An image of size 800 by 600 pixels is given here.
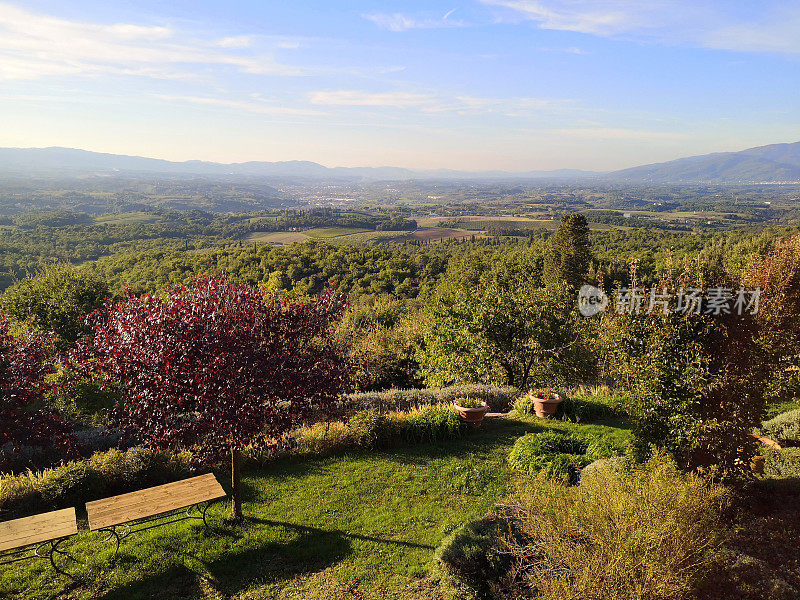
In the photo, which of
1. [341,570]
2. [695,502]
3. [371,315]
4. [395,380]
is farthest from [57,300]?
[695,502]

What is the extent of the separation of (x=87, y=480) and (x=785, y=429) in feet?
47.9

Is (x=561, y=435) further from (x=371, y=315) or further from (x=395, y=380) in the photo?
(x=371, y=315)

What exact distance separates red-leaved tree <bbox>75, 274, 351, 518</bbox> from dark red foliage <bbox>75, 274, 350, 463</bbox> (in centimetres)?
1

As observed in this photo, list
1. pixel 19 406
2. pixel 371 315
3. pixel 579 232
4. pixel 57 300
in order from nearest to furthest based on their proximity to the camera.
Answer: pixel 19 406 → pixel 57 300 → pixel 371 315 → pixel 579 232

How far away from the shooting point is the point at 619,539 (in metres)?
4.16

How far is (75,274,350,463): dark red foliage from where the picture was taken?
591 cm

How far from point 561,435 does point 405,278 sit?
1991 inches

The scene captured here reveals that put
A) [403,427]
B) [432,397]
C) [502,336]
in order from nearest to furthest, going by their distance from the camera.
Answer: [403,427]
[432,397]
[502,336]

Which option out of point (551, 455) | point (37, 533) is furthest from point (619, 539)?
point (37, 533)

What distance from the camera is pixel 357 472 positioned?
895 cm

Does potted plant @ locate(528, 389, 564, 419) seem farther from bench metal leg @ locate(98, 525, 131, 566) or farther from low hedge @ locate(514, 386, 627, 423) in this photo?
bench metal leg @ locate(98, 525, 131, 566)

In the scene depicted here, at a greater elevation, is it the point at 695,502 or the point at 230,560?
the point at 695,502

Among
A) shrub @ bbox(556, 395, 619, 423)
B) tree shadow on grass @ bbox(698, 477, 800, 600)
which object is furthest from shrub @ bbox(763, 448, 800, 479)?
shrub @ bbox(556, 395, 619, 423)

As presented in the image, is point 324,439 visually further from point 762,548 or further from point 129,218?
point 129,218
